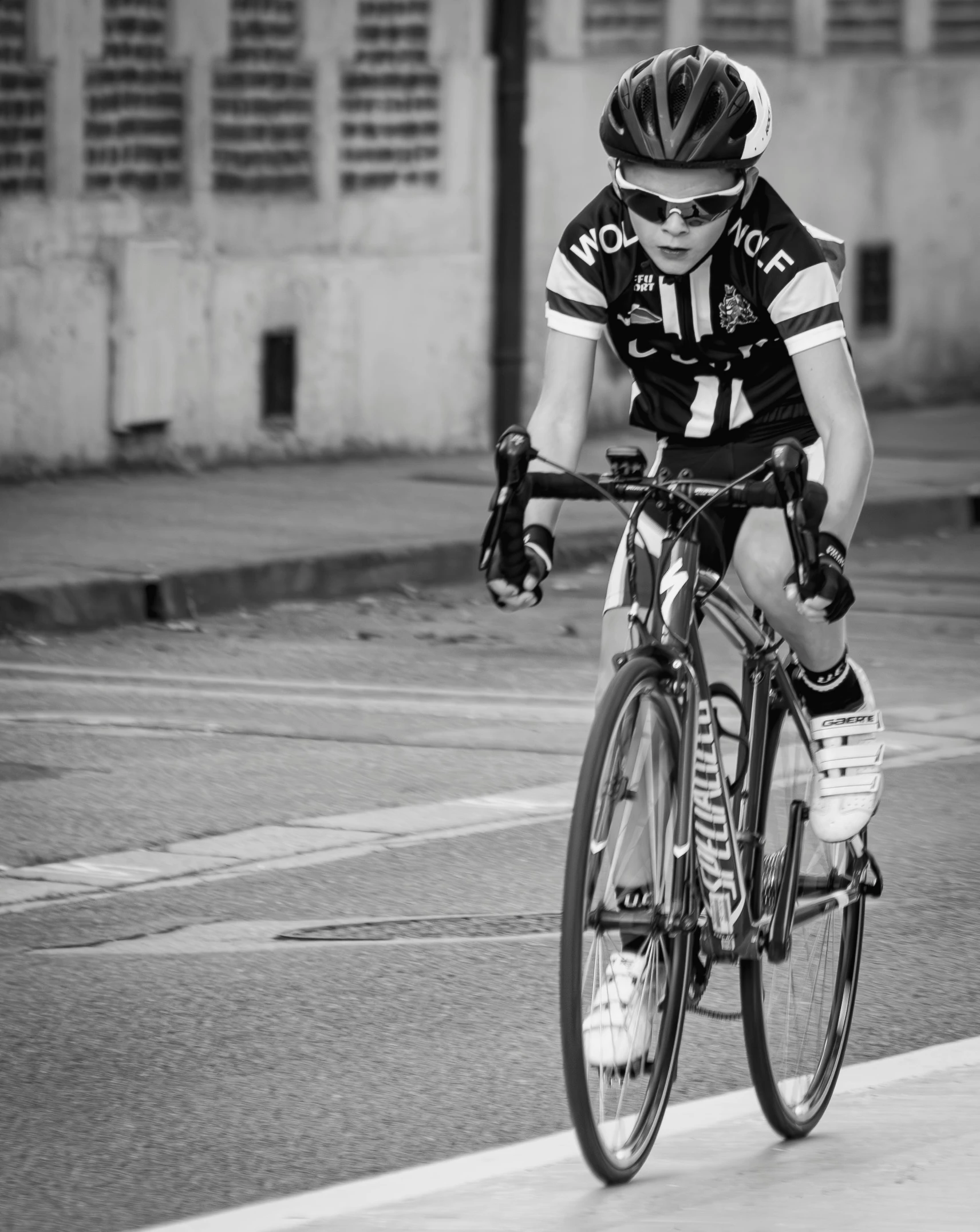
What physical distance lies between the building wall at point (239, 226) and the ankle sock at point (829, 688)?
10194 mm

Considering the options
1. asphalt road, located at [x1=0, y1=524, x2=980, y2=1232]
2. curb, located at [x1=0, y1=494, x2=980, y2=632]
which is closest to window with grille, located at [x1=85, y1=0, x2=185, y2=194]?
curb, located at [x1=0, y1=494, x2=980, y2=632]

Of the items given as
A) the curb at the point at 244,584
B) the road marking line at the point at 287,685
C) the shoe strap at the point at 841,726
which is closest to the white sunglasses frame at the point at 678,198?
the shoe strap at the point at 841,726

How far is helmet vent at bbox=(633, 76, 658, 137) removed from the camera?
15.5 ft

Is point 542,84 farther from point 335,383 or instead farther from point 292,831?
point 292,831

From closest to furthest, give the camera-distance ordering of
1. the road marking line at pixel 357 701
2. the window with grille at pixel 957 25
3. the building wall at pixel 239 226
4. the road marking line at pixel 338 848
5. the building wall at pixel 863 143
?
the road marking line at pixel 338 848
the road marking line at pixel 357 701
the building wall at pixel 239 226
the building wall at pixel 863 143
the window with grille at pixel 957 25

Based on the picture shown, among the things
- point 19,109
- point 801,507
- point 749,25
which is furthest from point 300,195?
point 801,507

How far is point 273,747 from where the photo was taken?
8.74 meters

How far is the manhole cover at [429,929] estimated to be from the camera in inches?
253

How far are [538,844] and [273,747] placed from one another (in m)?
1.50

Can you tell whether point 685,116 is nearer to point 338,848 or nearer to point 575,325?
point 575,325

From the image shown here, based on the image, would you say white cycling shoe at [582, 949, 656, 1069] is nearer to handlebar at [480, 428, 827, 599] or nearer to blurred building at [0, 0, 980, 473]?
handlebar at [480, 428, 827, 599]

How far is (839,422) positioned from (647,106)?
601mm

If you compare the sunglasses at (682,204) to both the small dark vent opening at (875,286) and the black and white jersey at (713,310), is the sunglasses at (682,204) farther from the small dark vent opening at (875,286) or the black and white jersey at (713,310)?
the small dark vent opening at (875,286)

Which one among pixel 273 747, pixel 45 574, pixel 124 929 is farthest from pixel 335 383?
pixel 124 929
